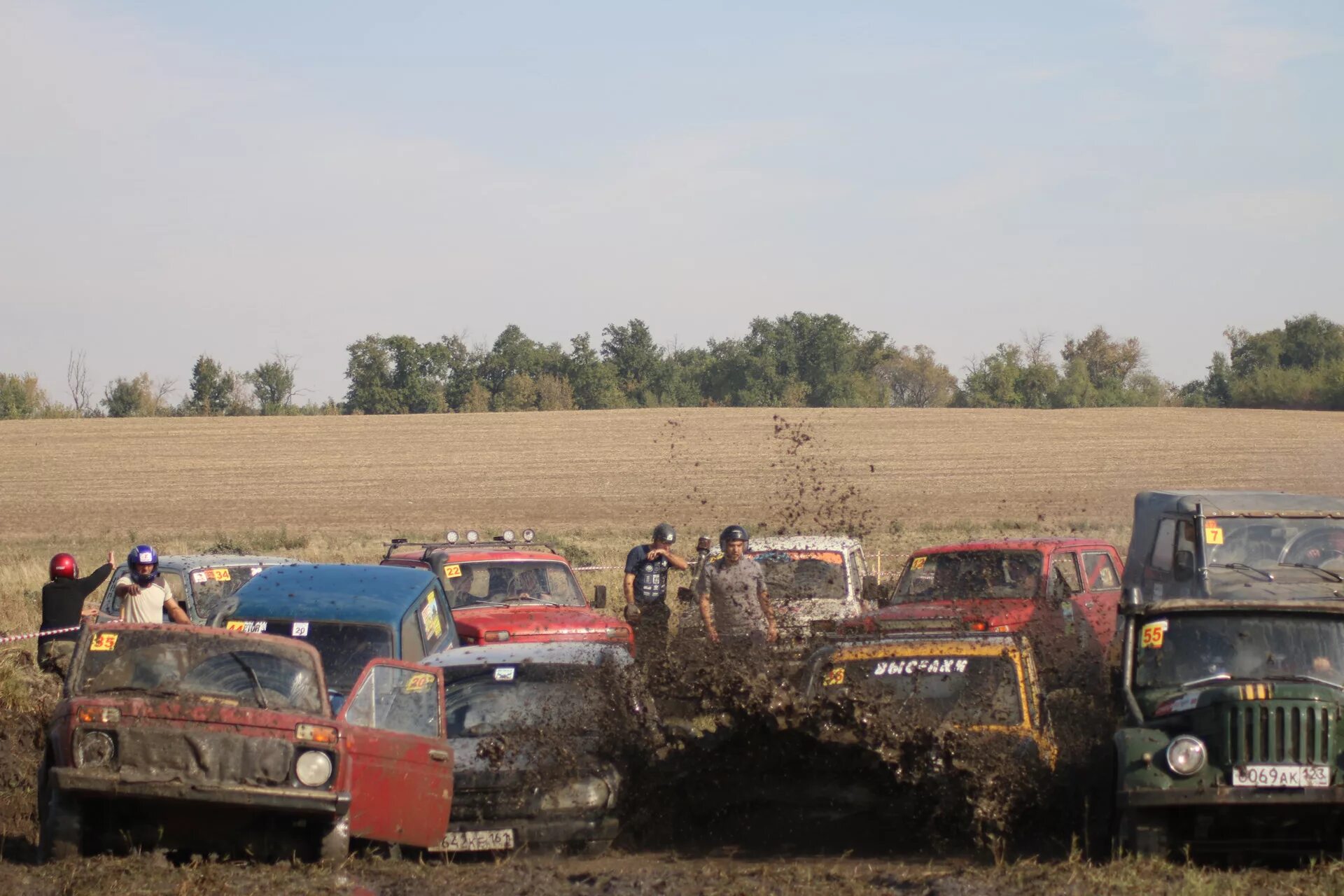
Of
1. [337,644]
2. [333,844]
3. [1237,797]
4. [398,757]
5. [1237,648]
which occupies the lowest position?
[333,844]

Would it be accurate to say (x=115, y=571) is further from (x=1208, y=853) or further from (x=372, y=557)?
(x=372, y=557)

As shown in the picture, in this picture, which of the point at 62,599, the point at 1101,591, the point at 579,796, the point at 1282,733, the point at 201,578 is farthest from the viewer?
the point at 1101,591

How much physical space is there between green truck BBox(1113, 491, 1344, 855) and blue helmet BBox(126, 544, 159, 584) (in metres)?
7.05

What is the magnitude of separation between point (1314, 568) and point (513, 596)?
24.4ft

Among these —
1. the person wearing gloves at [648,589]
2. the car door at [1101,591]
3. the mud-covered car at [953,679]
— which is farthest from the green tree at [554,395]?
the mud-covered car at [953,679]

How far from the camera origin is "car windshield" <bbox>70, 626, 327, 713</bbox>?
7.55m

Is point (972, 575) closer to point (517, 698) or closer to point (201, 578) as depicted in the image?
point (517, 698)

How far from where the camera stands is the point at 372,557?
3142cm

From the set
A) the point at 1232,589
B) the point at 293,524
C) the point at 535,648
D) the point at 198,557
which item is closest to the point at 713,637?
the point at 535,648

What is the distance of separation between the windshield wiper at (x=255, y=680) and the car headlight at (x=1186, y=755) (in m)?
4.56

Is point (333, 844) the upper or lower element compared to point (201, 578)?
lower

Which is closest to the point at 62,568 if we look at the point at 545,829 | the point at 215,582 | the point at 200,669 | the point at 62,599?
the point at 62,599

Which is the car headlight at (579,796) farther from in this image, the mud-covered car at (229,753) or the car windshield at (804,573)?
the car windshield at (804,573)

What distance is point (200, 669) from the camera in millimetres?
7664
